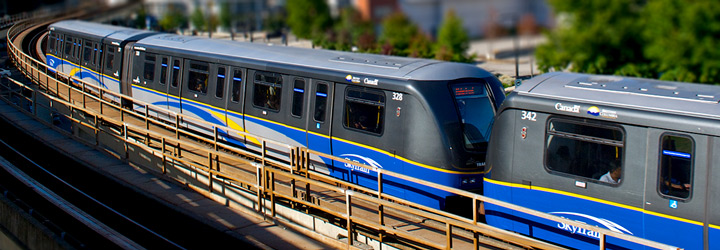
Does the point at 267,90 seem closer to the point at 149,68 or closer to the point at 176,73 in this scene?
the point at 176,73

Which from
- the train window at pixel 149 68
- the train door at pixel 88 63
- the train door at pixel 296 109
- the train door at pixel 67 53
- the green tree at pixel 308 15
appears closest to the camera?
the train door at pixel 296 109

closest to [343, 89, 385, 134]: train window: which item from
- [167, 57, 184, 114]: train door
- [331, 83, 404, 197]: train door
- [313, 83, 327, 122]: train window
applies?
[331, 83, 404, 197]: train door

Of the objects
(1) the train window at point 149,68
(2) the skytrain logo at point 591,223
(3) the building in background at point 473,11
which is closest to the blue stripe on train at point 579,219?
(2) the skytrain logo at point 591,223

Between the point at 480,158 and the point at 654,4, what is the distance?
53744 mm

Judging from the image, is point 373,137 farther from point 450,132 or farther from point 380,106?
point 450,132

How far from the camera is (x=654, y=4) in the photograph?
5956 centimetres

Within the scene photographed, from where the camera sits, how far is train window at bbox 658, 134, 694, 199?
30.5 feet

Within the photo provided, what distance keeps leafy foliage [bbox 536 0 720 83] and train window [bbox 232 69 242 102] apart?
1509 inches

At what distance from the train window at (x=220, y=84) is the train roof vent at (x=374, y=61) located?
144 inches

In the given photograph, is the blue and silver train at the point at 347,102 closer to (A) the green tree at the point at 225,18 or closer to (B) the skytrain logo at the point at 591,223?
(B) the skytrain logo at the point at 591,223

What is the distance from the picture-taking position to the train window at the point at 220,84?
17453mm

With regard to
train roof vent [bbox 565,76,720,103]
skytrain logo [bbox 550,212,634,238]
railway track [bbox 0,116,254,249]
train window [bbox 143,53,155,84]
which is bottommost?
railway track [bbox 0,116,254,249]

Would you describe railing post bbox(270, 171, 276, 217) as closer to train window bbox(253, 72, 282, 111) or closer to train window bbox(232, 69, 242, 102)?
train window bbox(253, 72, 282, 111)

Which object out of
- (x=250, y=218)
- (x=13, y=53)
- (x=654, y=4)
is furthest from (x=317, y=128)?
(x=654, y=4)
